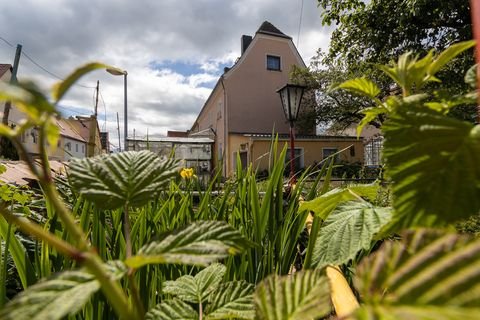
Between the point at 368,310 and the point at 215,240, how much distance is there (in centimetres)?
12

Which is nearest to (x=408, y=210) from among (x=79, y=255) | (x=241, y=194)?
(x=79, y=255)

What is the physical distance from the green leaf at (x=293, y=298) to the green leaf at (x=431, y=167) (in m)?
0.07

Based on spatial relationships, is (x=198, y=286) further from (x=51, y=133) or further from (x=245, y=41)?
(x=245, y=41)

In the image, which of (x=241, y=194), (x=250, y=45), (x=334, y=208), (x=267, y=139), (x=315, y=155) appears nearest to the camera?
(x=334, y=208)

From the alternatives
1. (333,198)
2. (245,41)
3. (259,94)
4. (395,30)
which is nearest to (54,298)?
(333,198)

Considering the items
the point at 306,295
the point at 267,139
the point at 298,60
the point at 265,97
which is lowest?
the point at 306,295

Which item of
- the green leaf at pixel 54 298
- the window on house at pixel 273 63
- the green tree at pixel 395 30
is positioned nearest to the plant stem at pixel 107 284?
the green leaf at pixel 54 298

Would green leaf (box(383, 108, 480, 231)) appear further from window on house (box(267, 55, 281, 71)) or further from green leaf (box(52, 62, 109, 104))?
window on house (box(267, 55, 281, 71))

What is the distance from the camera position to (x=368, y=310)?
132 mm

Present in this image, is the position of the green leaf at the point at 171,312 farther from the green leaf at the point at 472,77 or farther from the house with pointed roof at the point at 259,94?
the house with pointed roof at the point at 259,94

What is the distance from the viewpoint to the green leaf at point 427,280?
12 cm

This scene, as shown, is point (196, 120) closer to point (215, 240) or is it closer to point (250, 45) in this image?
point (250, 45)

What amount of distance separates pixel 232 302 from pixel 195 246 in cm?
13

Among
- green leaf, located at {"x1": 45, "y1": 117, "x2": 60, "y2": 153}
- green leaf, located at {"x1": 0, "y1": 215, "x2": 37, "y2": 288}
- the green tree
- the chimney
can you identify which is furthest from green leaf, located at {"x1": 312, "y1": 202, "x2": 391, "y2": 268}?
the chimney
